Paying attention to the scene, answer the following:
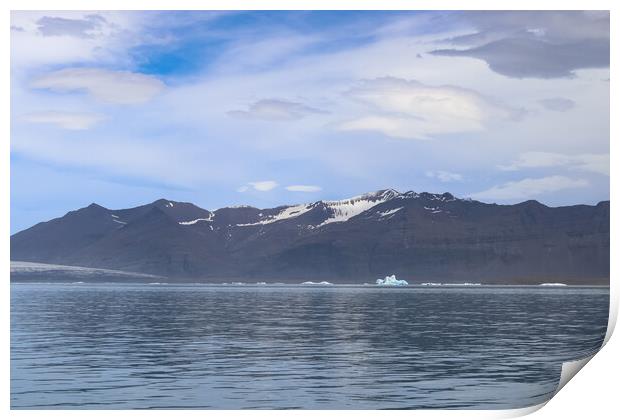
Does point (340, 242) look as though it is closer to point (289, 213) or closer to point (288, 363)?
point (289, 213)

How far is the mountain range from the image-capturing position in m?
102

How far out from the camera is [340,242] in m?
130

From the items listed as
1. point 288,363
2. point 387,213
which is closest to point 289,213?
point 387,213

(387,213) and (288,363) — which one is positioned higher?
(387,213)

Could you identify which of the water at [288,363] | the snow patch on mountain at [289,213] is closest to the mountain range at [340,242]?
the snow patch on mountain at [289,213]

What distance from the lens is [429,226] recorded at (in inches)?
5157

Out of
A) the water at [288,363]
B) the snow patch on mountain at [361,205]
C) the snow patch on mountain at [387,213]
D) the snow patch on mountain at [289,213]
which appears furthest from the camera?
the snow patch on mountain at [387,213]

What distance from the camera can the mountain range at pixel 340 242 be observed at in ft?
335

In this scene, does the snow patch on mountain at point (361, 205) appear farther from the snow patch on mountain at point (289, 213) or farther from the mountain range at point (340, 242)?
the snow patch on mountain at point (289, 213)

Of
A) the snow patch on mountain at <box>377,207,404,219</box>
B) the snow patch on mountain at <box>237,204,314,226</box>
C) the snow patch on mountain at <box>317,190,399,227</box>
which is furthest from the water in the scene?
the snow patch on mountain at <box>377,207,404,219</box>

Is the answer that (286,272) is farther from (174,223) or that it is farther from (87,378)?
(87,378)

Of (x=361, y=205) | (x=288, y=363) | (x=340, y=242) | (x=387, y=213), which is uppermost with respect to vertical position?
(x=361, y=205)
